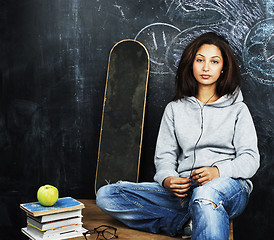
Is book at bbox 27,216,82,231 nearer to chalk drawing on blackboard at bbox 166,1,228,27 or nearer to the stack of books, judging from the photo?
the stack of books

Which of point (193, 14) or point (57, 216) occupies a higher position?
point (193, 14)

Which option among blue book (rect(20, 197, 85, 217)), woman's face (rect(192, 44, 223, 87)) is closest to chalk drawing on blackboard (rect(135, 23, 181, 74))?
woman's face (rect(192, 44, 223, 87))

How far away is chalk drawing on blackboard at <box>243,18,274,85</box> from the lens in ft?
7.97

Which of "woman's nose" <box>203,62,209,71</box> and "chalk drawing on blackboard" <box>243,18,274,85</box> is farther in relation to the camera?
"chalk drawing on blackboard" <box>243,18,274,85</box>

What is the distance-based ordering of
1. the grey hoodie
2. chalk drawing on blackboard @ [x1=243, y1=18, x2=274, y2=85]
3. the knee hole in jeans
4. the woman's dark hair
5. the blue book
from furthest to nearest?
1. chalk drawing on blackboard @ [x1=243, y1=18, x2=274, y2=85]
2. the woman's dark hair
3. the grey hoodie
4. the blue book
5. the knee hole in jeans

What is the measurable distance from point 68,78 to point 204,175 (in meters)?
1.28

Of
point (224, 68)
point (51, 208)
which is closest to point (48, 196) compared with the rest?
point (51, 208)

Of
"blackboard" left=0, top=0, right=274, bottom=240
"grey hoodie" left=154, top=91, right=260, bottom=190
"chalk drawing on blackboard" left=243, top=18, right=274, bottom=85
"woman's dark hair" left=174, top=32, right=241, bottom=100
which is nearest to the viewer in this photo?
"grey hoodie" left=154, top=91, right=260, bottom=190

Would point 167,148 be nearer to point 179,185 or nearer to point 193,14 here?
point 179,185

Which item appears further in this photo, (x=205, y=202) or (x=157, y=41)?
(x=157, y=41)

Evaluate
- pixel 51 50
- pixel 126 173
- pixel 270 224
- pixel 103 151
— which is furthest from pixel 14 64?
pixel 270 224

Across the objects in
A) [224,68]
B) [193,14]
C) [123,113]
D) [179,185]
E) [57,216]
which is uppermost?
[193,14]

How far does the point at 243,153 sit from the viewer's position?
2.00 m

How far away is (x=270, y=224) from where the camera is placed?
2.47 meters
